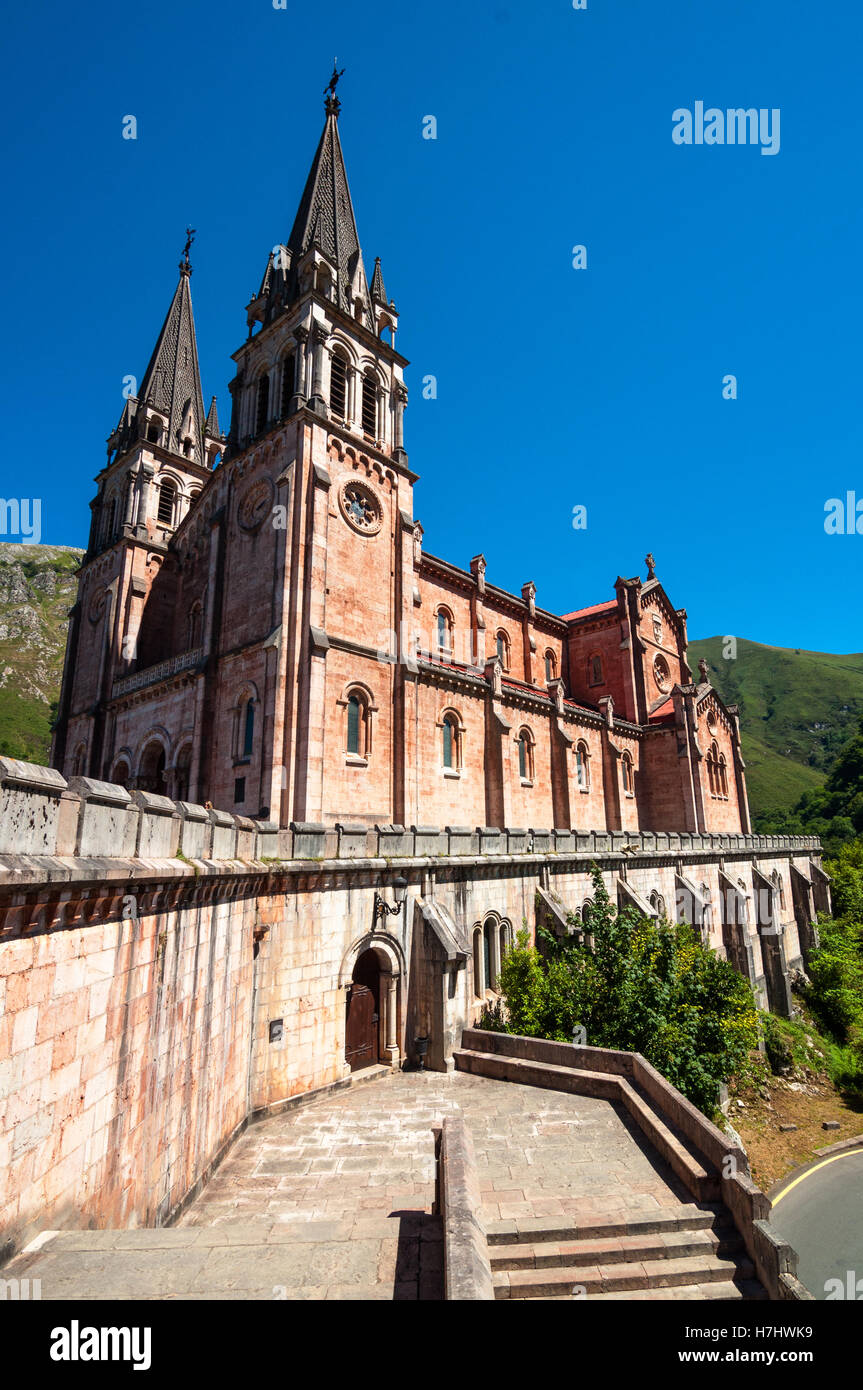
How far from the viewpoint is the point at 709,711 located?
42844mm

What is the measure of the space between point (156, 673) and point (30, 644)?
3708 inches

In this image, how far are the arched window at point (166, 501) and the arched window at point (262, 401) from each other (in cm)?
1044

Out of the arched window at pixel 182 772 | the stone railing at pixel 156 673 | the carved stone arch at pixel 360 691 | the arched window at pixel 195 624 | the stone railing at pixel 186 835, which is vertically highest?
the arched window at pixel 195 624

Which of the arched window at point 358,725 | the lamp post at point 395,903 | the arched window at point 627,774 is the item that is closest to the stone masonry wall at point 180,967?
the lamp post at point 395,903

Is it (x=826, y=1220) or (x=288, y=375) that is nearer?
(x=826, y=1220)

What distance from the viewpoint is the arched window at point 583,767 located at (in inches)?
1385

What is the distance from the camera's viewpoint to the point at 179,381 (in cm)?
3850

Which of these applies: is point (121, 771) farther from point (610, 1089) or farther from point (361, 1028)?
point (610, 1089)

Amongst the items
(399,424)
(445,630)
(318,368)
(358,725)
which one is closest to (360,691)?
(358,725)

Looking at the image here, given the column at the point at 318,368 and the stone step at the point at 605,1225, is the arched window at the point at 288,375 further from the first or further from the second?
the stone step at the point at 605,1225

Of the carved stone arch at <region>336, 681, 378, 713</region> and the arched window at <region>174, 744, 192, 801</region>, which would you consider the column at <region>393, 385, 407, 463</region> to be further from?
the arched window at <region>174, 744, 192, 801</region>

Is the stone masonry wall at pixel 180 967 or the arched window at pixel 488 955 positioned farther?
the arched window at pixel 488 955

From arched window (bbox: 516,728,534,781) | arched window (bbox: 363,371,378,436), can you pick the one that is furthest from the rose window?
arched window (bbox: 516,728,534,781)

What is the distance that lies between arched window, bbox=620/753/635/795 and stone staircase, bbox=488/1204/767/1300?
30928 mm
